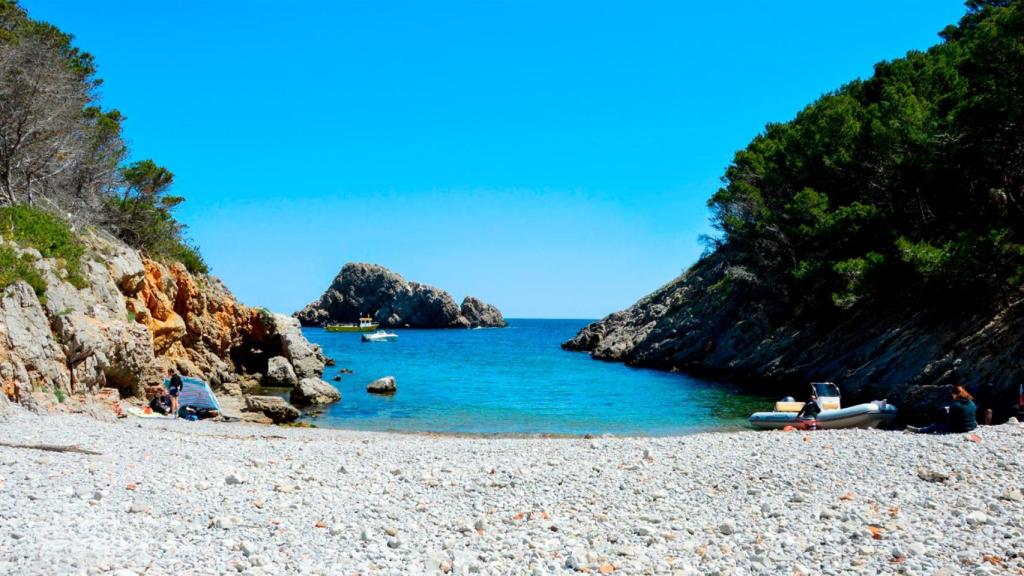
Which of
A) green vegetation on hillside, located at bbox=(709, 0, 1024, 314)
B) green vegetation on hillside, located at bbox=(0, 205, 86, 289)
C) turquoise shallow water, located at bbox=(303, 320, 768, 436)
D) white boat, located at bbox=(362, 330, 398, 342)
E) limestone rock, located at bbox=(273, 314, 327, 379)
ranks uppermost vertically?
green vegetation on hillside, located at bbox=(709, 0, 1024, 314)

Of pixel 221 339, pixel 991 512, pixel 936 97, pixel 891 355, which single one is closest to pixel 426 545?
pixel 991 512

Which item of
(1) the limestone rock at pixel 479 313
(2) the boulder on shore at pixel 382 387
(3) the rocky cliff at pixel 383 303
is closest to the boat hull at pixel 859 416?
(2) the boulder on shore at pixel 382 387

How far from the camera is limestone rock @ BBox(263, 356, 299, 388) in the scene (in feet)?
132

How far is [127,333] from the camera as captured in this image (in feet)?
75.8

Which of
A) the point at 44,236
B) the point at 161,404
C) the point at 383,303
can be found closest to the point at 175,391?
the point at 161,404

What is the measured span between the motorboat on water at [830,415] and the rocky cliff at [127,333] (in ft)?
Result: 73.8

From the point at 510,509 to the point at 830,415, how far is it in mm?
15274

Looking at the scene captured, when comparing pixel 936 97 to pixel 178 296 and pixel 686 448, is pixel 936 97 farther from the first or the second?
pixel 178 296

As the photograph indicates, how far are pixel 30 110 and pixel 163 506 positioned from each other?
26.7 metres

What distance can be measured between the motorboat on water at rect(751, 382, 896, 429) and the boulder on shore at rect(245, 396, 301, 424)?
59.7ft

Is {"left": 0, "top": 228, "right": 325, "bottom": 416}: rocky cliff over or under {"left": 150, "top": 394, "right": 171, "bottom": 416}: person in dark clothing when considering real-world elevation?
over

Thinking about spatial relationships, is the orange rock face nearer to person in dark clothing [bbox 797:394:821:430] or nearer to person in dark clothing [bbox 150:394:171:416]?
person in dark clothing [bbox 150:394:171:416]

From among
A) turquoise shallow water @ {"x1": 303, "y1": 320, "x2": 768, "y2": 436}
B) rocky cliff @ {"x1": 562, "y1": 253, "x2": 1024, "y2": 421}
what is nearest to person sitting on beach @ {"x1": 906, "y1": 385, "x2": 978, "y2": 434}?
rocky cliff @ {"x1": 562, "y1": 253, "x2": 1024, "y2": 421}

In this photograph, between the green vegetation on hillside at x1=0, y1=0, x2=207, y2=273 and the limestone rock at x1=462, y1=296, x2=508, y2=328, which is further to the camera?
the limestone rock at x1=462, y1=296, x2=508, y2=328
